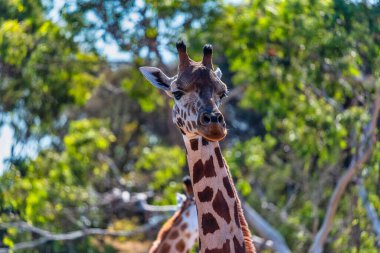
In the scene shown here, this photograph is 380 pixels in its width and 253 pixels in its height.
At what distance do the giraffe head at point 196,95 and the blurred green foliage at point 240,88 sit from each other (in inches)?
236

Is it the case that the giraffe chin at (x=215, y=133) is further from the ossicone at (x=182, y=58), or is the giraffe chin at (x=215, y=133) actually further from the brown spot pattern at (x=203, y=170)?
the ossicone at (x=182, y=58)

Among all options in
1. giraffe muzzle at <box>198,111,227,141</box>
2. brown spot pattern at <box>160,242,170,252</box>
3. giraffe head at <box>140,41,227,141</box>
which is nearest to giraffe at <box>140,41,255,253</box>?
giraffe head at <box>140,41,227,141</box>

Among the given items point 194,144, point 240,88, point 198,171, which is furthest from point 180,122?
point 240,88

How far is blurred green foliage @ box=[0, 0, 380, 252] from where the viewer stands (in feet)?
47.1

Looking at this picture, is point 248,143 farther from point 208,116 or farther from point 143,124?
point 143,124

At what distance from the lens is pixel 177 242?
31.9 ft

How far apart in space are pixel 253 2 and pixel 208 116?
30.1 ft

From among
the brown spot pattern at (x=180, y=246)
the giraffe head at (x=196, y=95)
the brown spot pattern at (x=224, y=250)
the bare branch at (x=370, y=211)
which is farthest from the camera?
the bare branch at (x=370, y=211)

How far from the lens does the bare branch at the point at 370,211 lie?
13659mm

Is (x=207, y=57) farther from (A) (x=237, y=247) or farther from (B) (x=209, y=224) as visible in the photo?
(A) (x=237, y=247)

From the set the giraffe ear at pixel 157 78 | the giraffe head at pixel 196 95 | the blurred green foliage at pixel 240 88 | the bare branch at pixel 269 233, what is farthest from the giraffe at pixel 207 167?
the bare branch at pixel 269 233

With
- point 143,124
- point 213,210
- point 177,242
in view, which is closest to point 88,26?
point 177,242

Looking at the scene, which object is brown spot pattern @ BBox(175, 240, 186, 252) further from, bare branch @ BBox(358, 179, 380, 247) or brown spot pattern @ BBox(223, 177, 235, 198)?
bare branch @ BBox(358, 179, 380, 247)

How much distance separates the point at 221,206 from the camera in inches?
285
